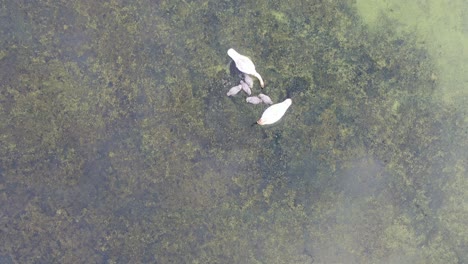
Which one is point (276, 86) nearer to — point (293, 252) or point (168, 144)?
point (168, 144)

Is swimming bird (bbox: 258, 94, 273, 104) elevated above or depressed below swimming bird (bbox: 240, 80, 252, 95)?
below

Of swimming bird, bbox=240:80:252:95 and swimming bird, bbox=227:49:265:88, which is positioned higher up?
swimming bird, bbox=227:49:265:88

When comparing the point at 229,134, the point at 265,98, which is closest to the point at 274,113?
the point at 265,98

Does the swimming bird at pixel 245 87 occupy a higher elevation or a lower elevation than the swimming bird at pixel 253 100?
higher

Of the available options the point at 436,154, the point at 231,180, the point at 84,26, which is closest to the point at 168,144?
the point at 231,180
